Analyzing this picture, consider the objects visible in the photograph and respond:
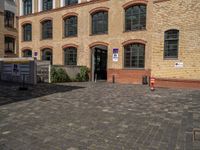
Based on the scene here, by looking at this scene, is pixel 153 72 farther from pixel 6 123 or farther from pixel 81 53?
pixel 6 123

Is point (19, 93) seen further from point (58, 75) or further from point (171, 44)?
point (171, 44)

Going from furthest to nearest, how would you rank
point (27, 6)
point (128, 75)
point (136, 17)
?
point (27, 6), point (128, 75), point (136, 17)

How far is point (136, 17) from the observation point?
19.4 meters

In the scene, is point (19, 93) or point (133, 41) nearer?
point (19, 93)

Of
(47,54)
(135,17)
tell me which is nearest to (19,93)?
(135,17)

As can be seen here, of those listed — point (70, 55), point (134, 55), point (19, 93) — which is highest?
point (70, 55)

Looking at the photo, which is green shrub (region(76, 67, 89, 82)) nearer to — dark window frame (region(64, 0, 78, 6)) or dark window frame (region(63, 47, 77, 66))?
dark window frame (region(63, 47, 77, 66))

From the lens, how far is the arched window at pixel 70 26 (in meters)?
Result: 23.8

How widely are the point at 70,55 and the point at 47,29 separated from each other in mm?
5153

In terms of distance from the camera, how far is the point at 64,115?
7.31m

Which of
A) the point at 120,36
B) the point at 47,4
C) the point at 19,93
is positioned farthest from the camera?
the point at 47,4

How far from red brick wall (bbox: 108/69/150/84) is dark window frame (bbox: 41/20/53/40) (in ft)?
32.4

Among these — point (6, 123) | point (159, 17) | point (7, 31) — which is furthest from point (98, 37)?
point (6, 123)

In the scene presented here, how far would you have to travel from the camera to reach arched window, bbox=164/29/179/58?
628 inches
